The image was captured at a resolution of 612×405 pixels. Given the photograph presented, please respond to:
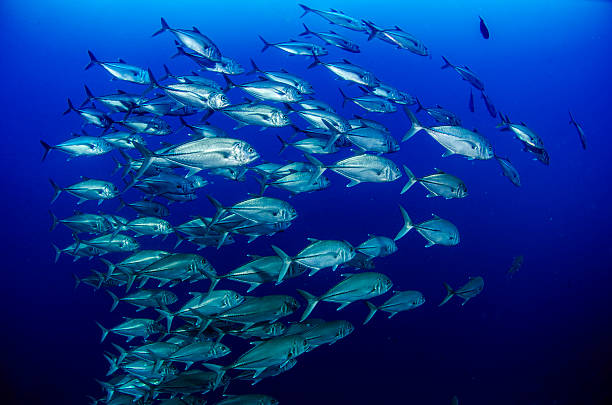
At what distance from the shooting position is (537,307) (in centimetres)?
1578

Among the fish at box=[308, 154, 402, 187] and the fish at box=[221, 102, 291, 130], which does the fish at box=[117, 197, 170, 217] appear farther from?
the fish at box=[308, 154, 402, 187]

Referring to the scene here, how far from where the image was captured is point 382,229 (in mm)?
13742

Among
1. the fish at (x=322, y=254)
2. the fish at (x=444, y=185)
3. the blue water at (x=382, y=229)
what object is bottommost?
the blue water at (x=382, y=229)

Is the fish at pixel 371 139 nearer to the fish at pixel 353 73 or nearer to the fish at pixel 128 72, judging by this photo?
the fish at pixel 353 73

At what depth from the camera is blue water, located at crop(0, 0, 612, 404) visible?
11.4 metres

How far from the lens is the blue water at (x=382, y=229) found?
11.4 m

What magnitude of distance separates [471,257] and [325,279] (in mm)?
7741

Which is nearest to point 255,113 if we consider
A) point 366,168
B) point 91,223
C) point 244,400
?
point 366,168

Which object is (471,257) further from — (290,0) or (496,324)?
(290,0)

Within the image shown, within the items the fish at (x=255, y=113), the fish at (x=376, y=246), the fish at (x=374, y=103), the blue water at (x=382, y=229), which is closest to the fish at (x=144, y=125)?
the fish at (x=255, y=113)

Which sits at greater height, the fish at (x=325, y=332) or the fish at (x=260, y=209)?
the fish at (x=260, y=209)

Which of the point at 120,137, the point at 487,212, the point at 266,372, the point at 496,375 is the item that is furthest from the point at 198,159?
the point at 487,212

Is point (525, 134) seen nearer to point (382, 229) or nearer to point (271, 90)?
point (271, 90)

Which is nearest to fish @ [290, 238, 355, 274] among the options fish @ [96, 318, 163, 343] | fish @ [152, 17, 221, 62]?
fish @ [96, 318, 163, 343]
